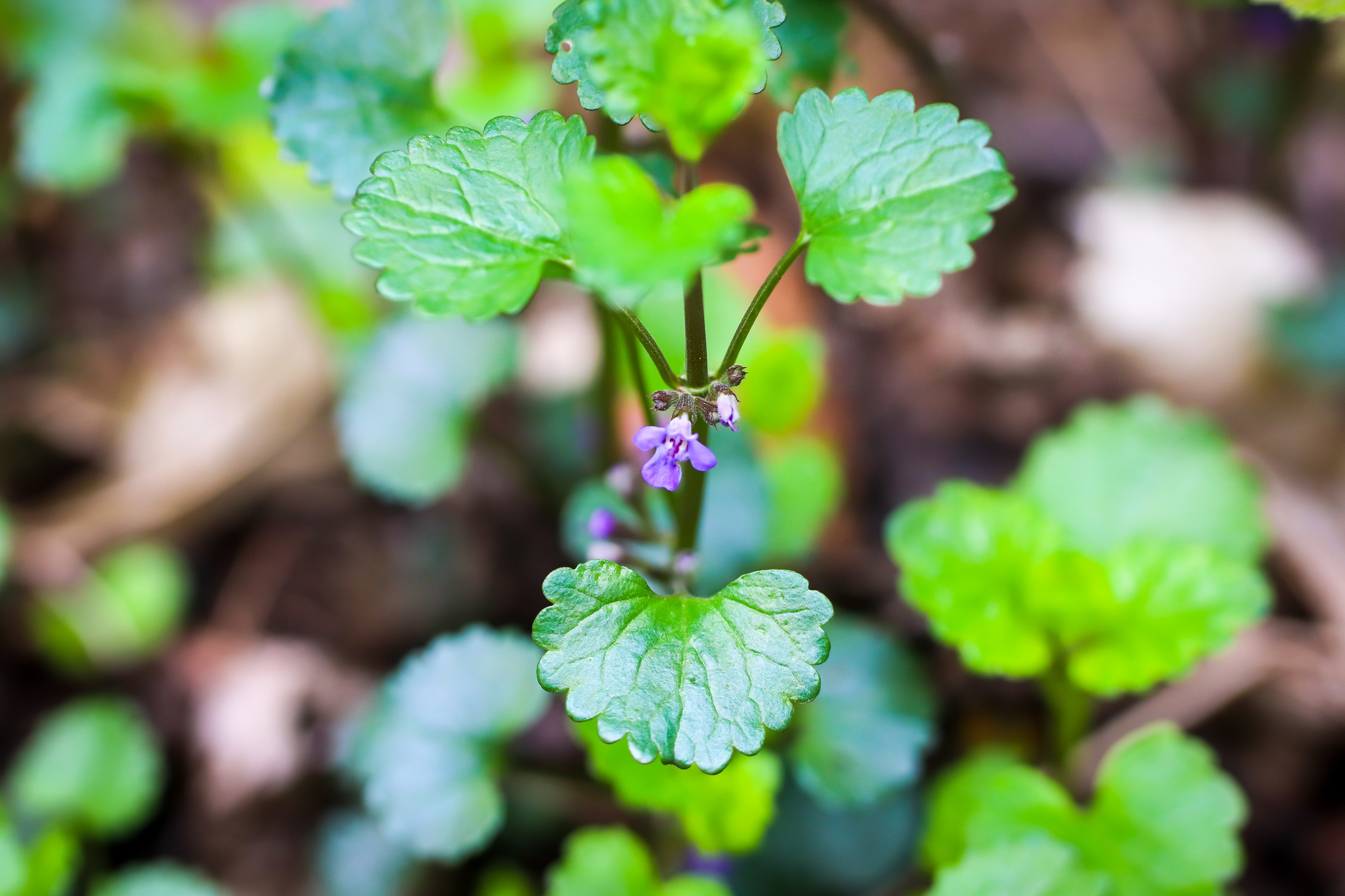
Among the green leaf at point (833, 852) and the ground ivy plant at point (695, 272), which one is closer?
the ground ivy plant at point (695, 272)

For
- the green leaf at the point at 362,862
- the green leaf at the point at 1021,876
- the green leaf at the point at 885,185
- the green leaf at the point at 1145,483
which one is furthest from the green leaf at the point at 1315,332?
the green leaf at the point at 362,862

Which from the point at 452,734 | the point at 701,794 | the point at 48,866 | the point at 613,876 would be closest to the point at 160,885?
the point at 48,866

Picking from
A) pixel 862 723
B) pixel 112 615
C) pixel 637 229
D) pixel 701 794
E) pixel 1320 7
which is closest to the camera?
pixel 637 229

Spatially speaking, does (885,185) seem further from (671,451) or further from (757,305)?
(671,451)

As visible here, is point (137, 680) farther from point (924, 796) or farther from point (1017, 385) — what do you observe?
point (1017, 385)

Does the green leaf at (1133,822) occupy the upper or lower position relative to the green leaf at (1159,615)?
lower

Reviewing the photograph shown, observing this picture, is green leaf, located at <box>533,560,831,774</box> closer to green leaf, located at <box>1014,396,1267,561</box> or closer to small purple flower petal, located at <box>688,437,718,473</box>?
small purple flower petal, located at <box>688,437,718,473</box>

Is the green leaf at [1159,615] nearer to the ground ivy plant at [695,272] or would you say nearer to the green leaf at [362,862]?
the ground ivy plant at [695,272]
